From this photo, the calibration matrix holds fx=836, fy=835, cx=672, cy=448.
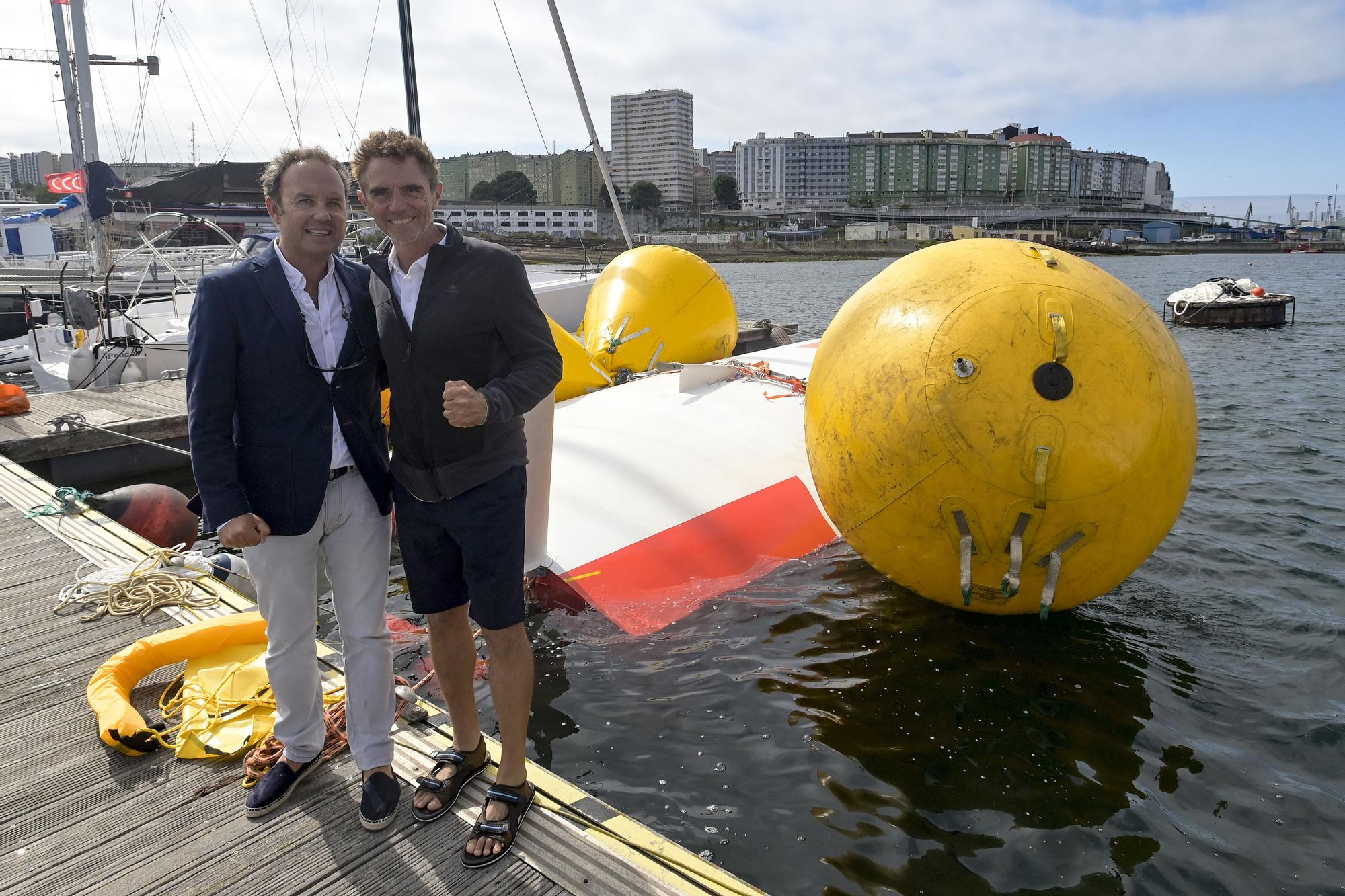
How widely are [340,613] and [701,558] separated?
3.28 meters

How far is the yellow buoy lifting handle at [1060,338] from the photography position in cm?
384

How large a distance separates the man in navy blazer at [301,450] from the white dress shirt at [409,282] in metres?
0.17

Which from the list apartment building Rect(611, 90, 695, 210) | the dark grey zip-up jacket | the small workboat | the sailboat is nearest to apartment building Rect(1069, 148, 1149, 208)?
apartment building Rect(611, 90, 695, 210)

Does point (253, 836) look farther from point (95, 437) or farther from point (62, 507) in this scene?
point (95, 437)

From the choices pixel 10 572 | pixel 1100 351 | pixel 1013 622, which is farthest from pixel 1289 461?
pixel 10 572

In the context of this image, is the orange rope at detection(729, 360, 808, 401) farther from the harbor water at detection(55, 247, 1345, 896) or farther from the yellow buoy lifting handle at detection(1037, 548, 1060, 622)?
the yellow buoy lifting handle at detection(1037, 548, 1060, 622)

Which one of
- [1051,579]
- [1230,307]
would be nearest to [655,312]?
[1051,579]

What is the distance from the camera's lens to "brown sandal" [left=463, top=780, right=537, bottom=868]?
265 cm

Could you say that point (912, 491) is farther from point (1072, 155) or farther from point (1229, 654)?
point (1072, 155)

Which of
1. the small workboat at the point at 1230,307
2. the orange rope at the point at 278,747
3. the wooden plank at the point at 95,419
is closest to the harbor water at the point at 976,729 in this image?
the orange rope at the point at 278,747

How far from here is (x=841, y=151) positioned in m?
174

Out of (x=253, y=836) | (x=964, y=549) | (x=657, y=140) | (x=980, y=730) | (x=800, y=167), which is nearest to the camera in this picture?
(x=253, y=836)

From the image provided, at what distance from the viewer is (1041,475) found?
3809 millimetres

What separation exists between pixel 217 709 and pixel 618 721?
187cm
